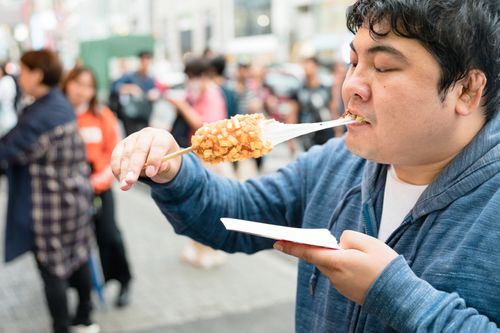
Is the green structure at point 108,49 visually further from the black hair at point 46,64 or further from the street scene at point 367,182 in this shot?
the street scene at point 367,182

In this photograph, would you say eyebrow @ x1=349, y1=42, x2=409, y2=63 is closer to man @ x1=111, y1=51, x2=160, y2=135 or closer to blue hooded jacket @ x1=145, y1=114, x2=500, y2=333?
blue hooded jacket @ x1=145, y1=114, x2=500, y2=333

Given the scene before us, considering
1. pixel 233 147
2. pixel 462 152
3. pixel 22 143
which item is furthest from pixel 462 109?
pixel 22 143

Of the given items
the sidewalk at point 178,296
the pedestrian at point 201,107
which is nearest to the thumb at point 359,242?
the sidewalk at point 178,296

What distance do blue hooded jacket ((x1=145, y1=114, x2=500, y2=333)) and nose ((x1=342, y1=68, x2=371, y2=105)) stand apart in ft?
0.77

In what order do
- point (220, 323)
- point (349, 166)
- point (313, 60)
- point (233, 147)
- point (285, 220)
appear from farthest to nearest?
1. point (313, 60)
2. point (220, 323)
3. point (285, 220)
4. point (349, 166)
5. point (233, 147)

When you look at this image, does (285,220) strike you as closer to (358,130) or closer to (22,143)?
(358,130)

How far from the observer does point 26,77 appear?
3768mm

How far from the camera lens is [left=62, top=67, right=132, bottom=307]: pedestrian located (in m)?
4.26

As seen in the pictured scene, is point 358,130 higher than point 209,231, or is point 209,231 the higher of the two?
point 358,130

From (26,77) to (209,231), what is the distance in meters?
2.63

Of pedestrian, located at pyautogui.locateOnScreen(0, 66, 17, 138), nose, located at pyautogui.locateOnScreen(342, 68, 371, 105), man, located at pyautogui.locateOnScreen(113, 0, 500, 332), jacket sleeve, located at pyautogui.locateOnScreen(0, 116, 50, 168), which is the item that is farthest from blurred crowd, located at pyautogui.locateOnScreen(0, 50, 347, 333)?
pedestrian, located at pyautogui.locateOnScreen(0, 66, 17, 138)

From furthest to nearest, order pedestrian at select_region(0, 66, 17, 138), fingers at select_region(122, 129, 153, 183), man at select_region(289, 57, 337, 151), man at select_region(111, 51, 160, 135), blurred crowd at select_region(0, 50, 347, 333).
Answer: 1. pedestrian at select_region(0, 66, 17, 138)
2. man at select_region(111, 51, 160, 135)
3. man at select_region(289, 57, 337, 151)
4. blurred crowd at select_region(0, 50, 347, 333)
5. fingers at select_region(122, 129, 153, 183)

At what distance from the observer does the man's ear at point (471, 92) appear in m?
1.22

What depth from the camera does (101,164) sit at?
4.29 m
